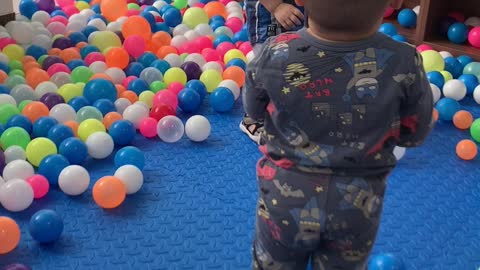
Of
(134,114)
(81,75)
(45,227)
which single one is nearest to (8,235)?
(45,227)

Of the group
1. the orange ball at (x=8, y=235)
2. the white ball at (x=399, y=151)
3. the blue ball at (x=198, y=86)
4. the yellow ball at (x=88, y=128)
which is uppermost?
the orange ball at (x=8, y=235)

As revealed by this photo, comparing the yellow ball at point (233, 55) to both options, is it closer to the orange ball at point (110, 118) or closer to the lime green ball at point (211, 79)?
the lime green ball at point (211, 79)

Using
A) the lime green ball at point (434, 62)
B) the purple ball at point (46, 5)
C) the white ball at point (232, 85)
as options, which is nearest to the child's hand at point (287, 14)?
the white ball at point (232, 85)

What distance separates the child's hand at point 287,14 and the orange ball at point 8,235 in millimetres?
885

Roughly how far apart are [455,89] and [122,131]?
3.86 ft

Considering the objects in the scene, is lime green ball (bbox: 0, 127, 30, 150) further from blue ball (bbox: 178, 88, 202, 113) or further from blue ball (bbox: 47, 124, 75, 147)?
blue ball (bbox: 178, 88, 202, 113)

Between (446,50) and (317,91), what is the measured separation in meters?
1.96

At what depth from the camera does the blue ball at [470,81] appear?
2.36 m

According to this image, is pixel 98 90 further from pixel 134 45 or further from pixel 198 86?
pixel 134 45

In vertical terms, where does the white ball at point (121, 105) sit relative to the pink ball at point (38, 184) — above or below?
below

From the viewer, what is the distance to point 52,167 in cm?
174

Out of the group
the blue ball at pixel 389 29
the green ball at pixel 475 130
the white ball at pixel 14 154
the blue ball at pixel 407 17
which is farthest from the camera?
the blue ball at pixel 407 17

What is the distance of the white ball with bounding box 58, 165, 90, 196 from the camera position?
1.68 meters

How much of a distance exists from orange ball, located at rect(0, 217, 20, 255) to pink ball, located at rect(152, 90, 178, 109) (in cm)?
78
